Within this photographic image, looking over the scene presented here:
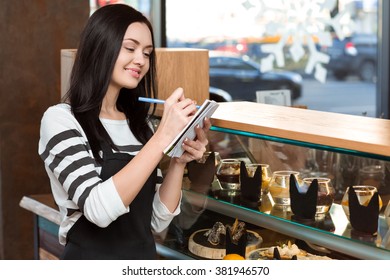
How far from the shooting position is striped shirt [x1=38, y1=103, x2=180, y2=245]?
2252 mm

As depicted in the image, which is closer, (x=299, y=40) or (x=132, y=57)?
(x=132, y=57)

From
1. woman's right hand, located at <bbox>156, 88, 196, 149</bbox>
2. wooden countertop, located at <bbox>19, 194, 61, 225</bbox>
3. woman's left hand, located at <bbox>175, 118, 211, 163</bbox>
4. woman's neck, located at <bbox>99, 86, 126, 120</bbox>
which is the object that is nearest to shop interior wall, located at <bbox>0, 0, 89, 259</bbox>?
wooden countertop, located at <bbox>19, 194, 61, 225</bbox>

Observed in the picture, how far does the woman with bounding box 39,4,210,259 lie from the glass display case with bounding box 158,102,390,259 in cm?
20

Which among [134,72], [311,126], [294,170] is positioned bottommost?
[294,170]

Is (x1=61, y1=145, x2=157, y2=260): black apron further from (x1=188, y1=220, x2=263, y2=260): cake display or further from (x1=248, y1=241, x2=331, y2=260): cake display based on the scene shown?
(x1=248, y1=241, x2=331, y2=260): cake display

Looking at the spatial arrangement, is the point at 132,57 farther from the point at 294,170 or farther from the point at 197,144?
the point at 294,170

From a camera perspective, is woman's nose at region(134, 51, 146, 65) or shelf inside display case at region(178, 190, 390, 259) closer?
shelf inside display case at region(178, 190, 390, 259)

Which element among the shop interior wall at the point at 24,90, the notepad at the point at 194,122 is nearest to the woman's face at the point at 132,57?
the notepad at the point at 194,122

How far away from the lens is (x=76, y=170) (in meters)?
2.30

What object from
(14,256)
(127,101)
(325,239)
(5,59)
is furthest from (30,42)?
(325,239)

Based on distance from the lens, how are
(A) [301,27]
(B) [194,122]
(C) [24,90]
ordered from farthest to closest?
(A) [301,27] → (C) [24,90] → (B) [194,122]

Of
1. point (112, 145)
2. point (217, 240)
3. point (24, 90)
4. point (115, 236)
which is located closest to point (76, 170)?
point (112, 145)

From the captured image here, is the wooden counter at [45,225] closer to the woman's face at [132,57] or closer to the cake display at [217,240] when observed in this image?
the cake display at [217,240]

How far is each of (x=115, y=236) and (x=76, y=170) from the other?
323 millimetres
